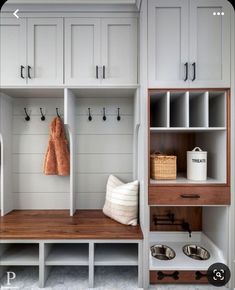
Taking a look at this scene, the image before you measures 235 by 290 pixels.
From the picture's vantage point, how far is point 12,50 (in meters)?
1.55

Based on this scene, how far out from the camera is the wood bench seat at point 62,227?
137 cm

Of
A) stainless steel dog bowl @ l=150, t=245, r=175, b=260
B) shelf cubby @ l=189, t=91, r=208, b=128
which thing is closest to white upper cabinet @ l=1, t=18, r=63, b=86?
shelf cubby @ l=189, t=91, r=208, b=128

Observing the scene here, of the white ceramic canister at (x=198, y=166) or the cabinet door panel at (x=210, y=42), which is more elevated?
the cabinet door panel at (x=210, y=42)

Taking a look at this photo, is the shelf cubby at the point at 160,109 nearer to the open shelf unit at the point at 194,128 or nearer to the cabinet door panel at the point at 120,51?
the open shelf unit at the point at 194,128

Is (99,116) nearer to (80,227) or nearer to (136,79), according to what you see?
(136,79)

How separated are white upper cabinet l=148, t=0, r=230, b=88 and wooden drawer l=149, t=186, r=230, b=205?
0.71 m

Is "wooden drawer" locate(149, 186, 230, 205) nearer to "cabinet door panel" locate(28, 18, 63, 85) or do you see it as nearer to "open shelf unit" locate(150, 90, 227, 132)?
"open shelf unit" locate(150, 90, 227, 132)

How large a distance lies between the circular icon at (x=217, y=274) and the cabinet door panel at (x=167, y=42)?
4.26 feet

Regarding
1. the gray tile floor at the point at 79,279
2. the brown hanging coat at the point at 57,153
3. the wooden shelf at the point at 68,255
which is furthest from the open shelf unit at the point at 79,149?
the gray tile floor at the point at 79,279

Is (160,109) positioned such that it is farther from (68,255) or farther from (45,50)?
(68,255)

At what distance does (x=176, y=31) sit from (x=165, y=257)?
1.72 m

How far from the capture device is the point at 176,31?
4.42 feet

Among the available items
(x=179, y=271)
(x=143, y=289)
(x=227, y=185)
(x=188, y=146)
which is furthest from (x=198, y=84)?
(x=143, y=289)

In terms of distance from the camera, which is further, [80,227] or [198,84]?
[80,227]
